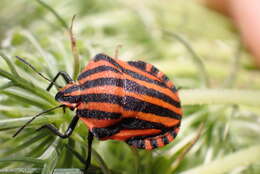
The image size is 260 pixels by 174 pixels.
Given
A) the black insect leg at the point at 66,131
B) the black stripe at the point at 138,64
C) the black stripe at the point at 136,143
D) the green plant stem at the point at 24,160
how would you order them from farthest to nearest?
the black stripe at the point at 138,64
the black stripe at the point at 136,143
the black insect leg at the point at 66,131
the green plant stem at the point at 24,160

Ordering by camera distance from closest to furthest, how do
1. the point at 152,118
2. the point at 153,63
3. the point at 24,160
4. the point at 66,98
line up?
the point at 24,160
the point at 66,98
the point at 152,118
the point at 153,63

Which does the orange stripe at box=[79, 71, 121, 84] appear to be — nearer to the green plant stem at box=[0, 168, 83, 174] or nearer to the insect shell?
the insect shell

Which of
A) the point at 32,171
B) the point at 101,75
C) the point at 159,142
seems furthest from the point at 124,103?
the point at 32,171

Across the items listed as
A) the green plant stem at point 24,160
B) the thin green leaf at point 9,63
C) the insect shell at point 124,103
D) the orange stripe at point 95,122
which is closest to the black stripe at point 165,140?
the insect shell at point 124,103

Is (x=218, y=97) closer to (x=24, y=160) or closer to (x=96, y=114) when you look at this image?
(x=96, y=114)

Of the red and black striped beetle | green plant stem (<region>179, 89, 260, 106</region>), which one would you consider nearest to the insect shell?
the red and black striped beetle

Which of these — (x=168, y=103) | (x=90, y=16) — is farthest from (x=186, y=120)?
(x=90, y=16)

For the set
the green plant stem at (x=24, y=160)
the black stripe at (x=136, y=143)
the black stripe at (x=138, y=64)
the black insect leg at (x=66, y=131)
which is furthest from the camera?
the black stripe at (x=138, y=64)

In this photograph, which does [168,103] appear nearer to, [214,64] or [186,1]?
[214,64]

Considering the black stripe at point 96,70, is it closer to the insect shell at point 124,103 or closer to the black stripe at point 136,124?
the insect shell at point 124,103
